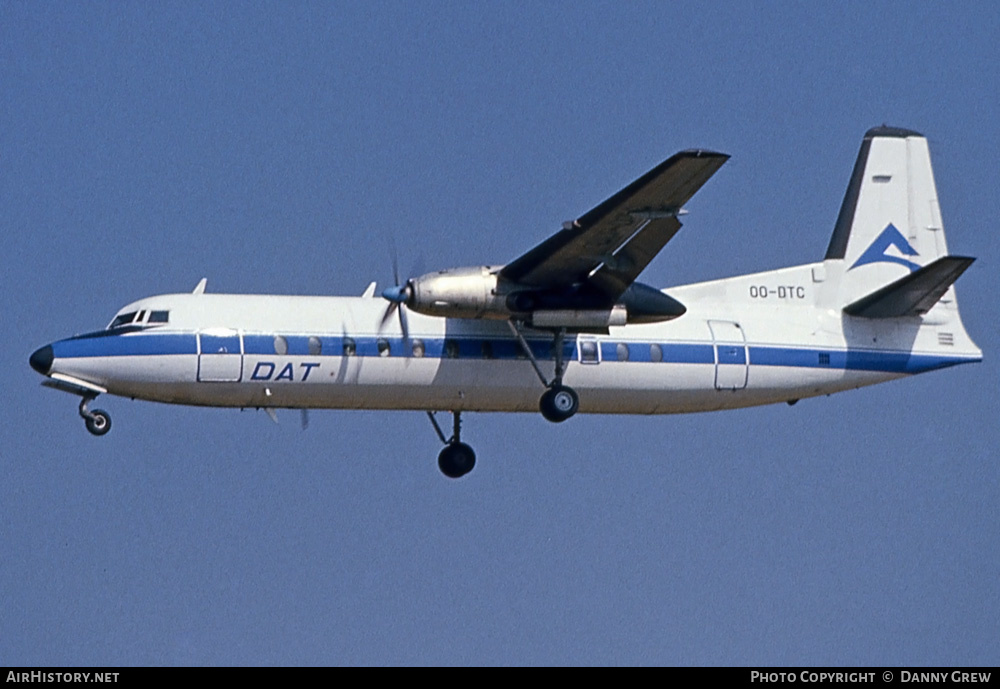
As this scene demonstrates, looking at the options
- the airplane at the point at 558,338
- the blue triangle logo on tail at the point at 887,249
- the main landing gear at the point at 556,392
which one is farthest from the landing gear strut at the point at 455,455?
the blue triangle logo on tail at the point at 887,249

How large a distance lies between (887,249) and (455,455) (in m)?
7.40

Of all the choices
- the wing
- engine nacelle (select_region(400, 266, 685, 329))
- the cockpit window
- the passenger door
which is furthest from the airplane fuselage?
the wing

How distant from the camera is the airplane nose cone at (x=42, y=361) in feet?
74.3

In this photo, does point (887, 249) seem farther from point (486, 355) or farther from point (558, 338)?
point (486, 355)

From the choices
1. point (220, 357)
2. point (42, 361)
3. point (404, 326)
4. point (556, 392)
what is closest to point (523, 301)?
point (556, 392)

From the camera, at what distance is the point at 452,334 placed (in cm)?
2375

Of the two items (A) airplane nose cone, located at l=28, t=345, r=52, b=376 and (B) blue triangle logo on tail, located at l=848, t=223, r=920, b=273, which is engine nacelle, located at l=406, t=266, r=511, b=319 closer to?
(A) airplane nose cone, located at l=28, t=345, r=52, b=376

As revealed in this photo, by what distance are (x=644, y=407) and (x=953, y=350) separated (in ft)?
15.7

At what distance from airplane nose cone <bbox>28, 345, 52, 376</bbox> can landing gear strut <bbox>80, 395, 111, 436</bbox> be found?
0.64m

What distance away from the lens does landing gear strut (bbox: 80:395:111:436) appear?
2281 cm

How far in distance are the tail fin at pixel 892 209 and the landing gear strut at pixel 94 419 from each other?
437 inches

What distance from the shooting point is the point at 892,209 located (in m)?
26.9

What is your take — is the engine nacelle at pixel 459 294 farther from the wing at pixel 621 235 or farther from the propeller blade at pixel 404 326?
the propeller blade at pixel 404 326
